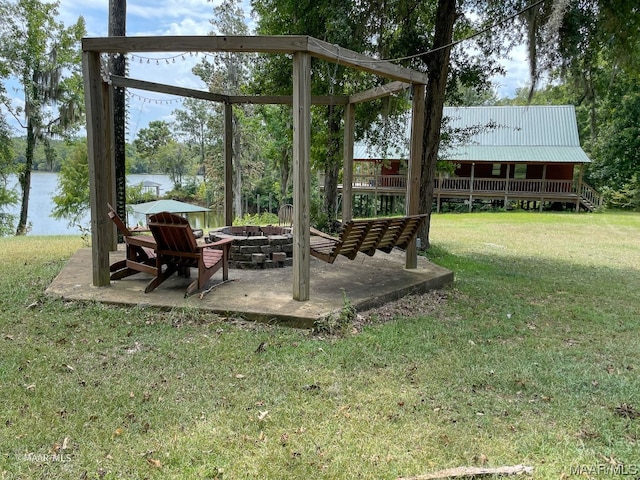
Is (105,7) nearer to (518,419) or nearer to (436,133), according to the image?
(436,133)

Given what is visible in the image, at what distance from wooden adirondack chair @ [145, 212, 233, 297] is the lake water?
1038 centimetres

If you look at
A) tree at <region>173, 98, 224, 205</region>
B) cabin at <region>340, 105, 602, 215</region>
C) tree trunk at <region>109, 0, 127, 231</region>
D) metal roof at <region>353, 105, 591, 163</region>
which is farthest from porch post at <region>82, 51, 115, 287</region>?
tree at <region>173, 98, 224, 205</region>

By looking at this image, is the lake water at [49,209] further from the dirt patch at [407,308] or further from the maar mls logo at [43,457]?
the maar mls logo at [43,457]

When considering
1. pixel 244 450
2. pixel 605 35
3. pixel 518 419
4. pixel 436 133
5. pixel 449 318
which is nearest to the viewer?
pixel 244 450

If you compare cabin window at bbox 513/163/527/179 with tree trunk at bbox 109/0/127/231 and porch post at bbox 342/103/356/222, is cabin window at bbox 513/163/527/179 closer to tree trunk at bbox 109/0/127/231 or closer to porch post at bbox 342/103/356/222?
porch post at bbox 342/103/356/222

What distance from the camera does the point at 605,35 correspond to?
7.17m

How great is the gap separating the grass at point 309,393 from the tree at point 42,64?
16365mm

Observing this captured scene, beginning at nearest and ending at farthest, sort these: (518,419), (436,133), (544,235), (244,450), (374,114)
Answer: (244,450) < (518,419) < (436,133) < (374,114) < (544,235)

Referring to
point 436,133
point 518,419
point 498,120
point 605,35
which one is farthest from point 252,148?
point 518,419

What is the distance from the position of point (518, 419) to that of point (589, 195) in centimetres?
2610

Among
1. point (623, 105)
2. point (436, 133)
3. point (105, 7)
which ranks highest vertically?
point (623, 105)

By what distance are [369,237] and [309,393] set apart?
259 centimetres

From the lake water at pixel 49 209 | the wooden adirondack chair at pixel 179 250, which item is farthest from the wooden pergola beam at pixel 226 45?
the lake water at pixel 49 209

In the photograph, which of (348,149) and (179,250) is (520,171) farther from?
(179,250)
